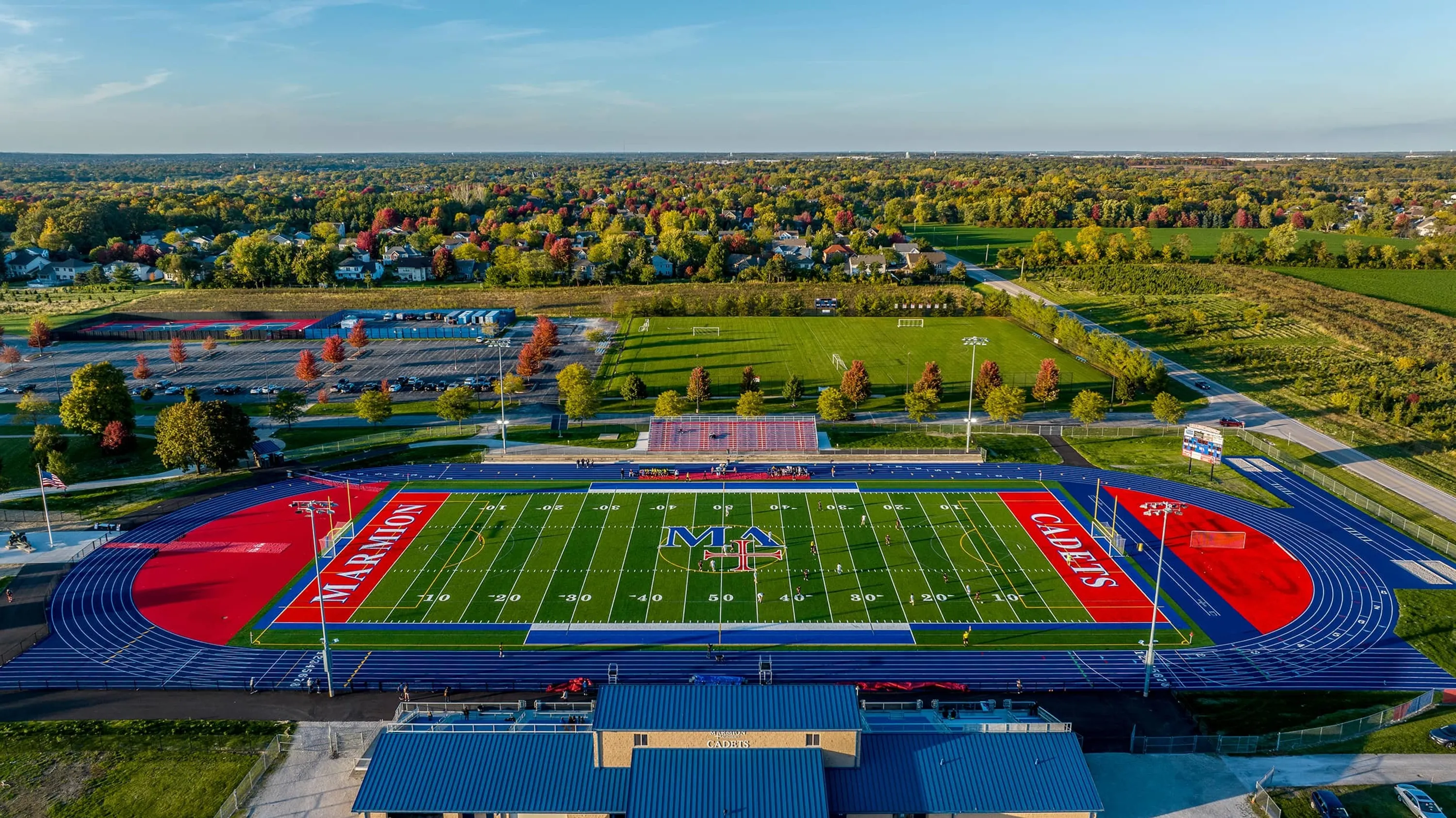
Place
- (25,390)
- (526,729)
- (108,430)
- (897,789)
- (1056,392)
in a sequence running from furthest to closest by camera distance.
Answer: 1. (25,390)
2. (1056,392)
3. (108,430)
4. (526,729)
5. (897,789)

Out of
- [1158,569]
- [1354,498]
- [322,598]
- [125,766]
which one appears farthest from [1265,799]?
[125,766]

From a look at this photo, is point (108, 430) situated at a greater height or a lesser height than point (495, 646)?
greater

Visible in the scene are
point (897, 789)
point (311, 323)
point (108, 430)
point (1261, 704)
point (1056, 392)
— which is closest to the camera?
point (897, 789)

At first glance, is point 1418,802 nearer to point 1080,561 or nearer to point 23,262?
point 1080,561

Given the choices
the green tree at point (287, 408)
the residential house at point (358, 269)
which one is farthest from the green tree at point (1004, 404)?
the residential house at point (358, 269)

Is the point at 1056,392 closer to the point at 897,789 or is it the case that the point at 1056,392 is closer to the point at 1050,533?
the point at 1050,533

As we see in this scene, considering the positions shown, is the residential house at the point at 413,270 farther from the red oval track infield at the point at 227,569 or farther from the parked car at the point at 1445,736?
the parked car at the point at 1445,736

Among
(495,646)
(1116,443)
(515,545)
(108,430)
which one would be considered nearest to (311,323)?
(108,430)
